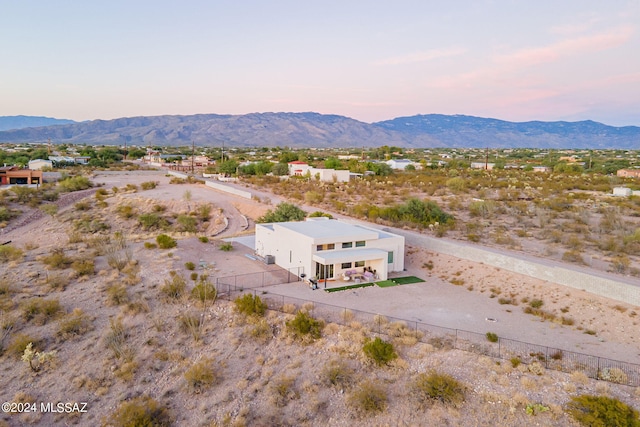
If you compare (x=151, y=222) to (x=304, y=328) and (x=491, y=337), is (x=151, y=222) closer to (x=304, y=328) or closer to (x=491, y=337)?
(x=304, y=328)

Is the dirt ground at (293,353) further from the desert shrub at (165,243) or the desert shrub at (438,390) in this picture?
the desert shrub at (165,243)

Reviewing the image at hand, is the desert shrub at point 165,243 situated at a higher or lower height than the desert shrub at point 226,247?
higher

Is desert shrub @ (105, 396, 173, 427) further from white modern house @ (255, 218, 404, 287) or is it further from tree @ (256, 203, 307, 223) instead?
tree @ (256, 203, 307, 223)

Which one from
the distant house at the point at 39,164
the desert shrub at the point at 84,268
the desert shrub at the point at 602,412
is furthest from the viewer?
the distant house at the point at 39,164

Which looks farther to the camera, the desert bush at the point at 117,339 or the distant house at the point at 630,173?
the distant house at the point at 630,173

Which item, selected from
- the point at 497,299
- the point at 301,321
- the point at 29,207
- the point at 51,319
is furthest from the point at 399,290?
the point at 29,207

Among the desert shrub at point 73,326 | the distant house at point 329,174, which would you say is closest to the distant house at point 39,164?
the distant house at point 329,174

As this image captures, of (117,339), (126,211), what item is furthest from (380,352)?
(126,211)

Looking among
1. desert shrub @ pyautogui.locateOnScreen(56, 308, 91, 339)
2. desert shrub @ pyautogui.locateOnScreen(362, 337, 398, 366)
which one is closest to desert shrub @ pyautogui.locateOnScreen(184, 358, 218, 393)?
desert shrub @ pyautogui.locateOnScreen(362, 337, 398, 366)
